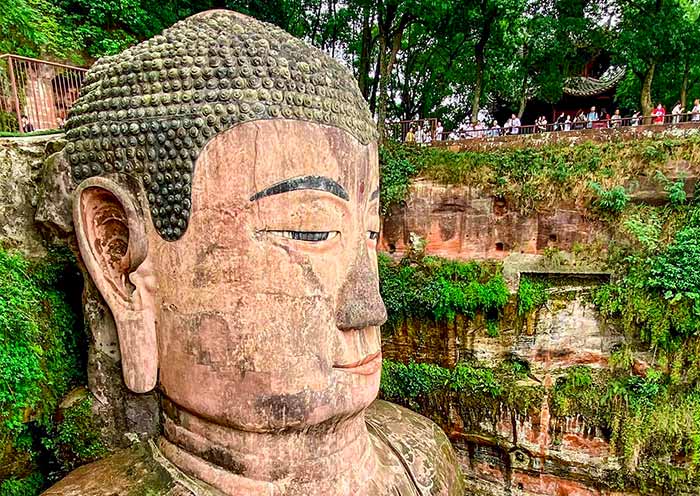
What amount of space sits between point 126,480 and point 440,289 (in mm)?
8108

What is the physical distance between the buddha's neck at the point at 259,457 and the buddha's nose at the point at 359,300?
0.61m

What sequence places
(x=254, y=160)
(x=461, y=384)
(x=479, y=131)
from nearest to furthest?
1. (x=254, y=160)
2. (x=461, y=384)
3. (x=479, y=131)

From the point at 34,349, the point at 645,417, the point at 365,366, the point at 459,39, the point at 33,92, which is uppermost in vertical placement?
the point at 459,39

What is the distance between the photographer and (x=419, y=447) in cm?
345

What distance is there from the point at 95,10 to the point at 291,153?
10.9 metres

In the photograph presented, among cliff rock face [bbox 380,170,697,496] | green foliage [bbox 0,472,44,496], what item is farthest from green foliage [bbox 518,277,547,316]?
green foliage [bbox 0,472,44,496]

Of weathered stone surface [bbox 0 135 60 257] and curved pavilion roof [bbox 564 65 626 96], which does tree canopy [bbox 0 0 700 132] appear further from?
weathered stone surface [bbox 0 135 60 257]

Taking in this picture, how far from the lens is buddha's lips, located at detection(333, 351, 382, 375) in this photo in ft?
8.71

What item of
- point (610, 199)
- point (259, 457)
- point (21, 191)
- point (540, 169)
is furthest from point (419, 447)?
point (540, 169)

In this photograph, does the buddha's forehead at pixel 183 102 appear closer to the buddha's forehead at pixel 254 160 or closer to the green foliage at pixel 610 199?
the buddha's forehead at pixel 254 160

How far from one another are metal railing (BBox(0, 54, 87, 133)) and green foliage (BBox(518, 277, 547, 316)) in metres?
8.26

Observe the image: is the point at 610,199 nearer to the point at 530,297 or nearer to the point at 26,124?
the point at 530,297

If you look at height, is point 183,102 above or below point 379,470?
above

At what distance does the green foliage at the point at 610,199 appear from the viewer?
9168 millimetres
